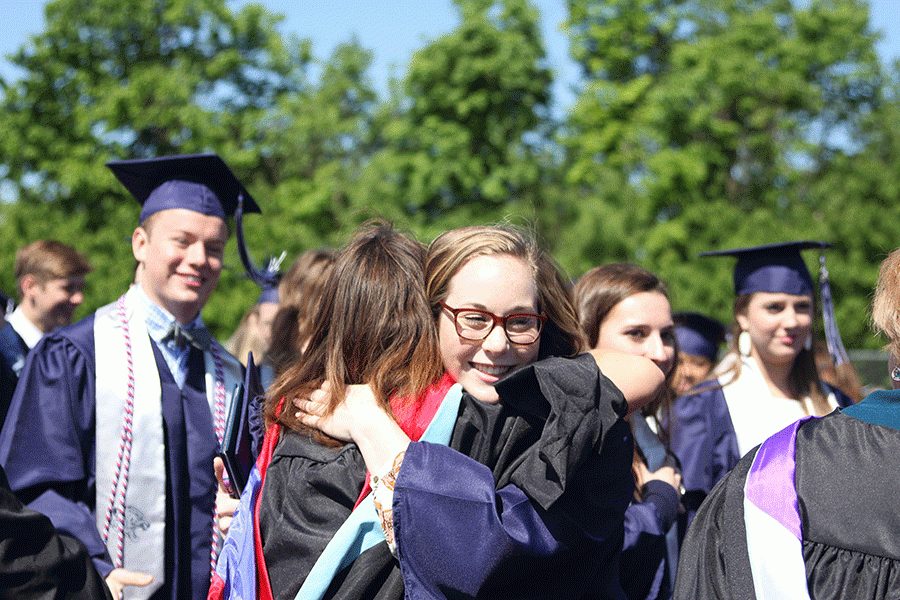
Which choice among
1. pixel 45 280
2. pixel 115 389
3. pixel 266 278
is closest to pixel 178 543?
pixel 115 389

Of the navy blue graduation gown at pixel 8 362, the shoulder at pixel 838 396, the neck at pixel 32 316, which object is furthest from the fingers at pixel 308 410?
the neck at pixel 32 316

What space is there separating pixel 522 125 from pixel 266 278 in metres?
12.1

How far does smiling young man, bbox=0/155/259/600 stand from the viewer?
2693mm

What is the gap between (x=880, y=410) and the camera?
6.15 ft

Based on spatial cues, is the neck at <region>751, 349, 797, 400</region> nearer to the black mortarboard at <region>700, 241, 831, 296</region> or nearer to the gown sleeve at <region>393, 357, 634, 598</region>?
the black mortarboard at <region>700, 241, 831, 296</region>

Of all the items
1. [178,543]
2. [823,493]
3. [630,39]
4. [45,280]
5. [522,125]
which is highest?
[630,39]

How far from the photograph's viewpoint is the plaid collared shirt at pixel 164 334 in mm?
3125


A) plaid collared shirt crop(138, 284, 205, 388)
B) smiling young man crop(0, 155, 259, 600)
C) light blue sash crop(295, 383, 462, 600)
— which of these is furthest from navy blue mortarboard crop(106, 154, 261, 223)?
light blue sash crop(295, 383, 462, 600)

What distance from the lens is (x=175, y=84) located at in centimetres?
1786

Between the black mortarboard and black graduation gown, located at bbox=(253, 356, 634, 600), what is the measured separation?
240 cm

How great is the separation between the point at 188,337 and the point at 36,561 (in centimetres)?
123

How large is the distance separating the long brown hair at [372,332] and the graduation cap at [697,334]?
383 cm

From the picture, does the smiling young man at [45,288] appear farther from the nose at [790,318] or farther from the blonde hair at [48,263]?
the nose at [790,318]

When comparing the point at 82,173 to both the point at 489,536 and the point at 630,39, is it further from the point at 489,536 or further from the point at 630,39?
the point at 489,536
